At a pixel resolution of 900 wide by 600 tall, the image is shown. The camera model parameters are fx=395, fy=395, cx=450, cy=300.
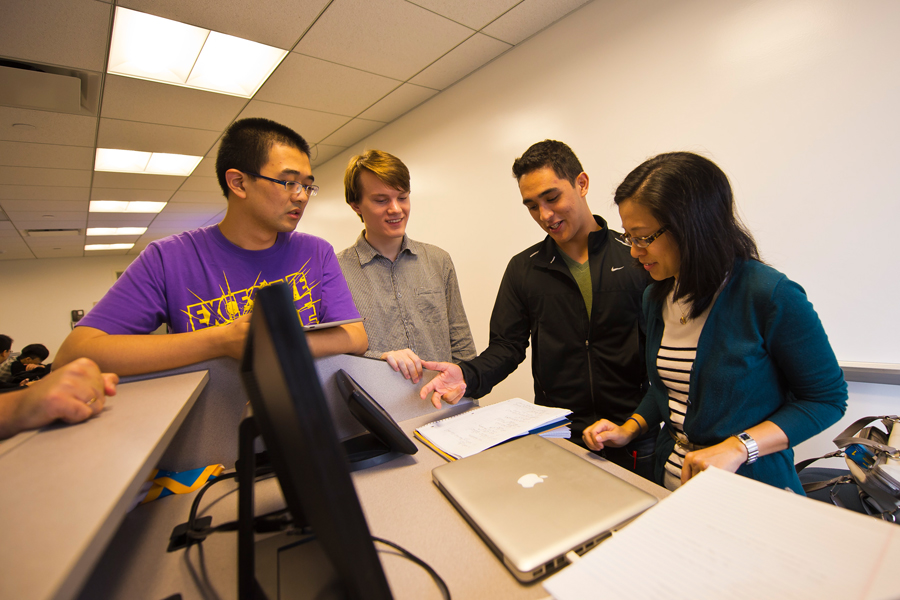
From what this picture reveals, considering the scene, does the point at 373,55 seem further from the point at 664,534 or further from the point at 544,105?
the point at 664,534

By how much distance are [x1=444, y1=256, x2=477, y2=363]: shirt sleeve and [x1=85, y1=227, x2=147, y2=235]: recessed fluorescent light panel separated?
7308 millimetres

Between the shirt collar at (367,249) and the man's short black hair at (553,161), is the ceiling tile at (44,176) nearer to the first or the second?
the shirt collar at (367,249)

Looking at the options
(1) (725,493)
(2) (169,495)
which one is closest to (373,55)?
(2) (169,495)

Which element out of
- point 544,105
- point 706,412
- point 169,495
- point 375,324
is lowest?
point 706,412

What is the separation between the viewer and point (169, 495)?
30.3 inches

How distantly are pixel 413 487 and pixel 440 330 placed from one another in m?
1.18

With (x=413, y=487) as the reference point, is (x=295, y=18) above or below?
above

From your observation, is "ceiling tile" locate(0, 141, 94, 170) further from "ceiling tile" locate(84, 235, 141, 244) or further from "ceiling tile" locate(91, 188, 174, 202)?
"ceiling tile" locate(84, 235, 141, 244)

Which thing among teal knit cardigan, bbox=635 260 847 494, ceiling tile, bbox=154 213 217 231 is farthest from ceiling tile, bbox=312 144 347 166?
teal knit cardigan, bbox=635 260 847 494

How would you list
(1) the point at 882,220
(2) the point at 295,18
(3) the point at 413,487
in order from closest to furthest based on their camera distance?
(3) the point at 413,487 < (1) the point at 882,220 < (2) the point at 295,18

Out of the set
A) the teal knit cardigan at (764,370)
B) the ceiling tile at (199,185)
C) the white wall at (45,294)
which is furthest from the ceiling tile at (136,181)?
the white wall at (45,294)

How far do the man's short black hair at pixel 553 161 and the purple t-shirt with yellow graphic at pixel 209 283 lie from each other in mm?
826

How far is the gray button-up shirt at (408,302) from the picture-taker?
179 centimetres

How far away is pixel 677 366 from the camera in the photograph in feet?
3.34
